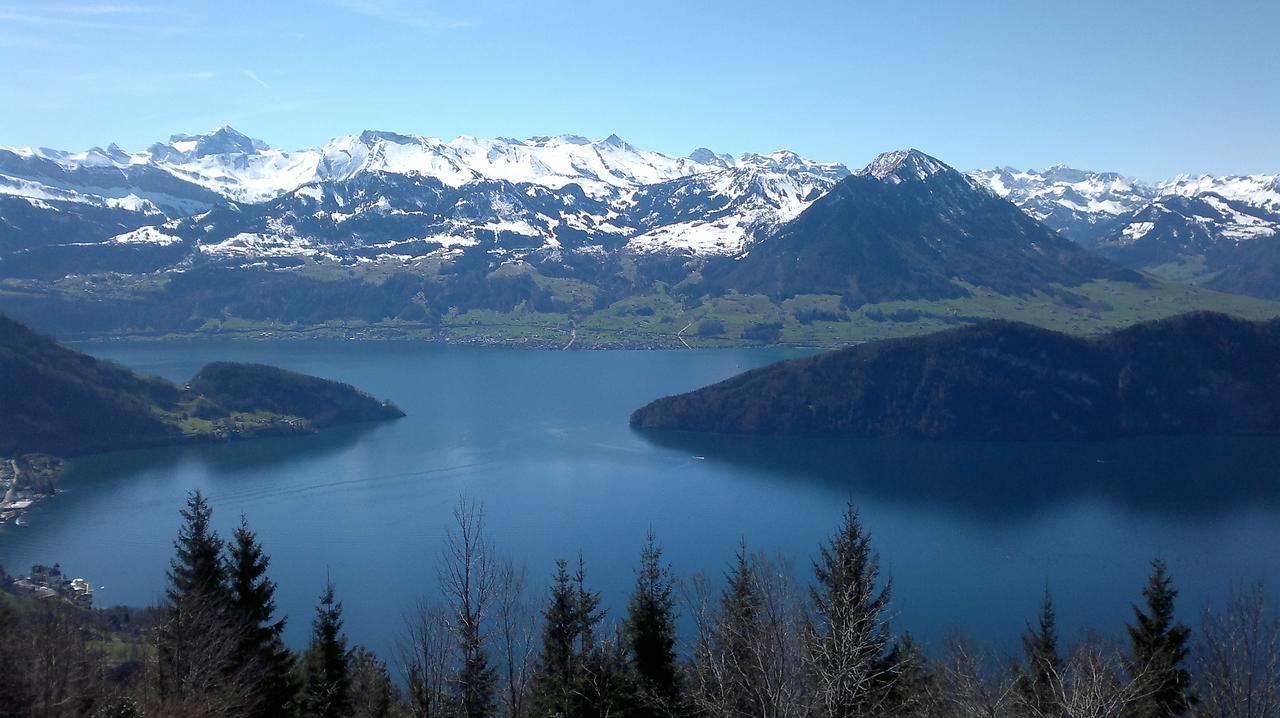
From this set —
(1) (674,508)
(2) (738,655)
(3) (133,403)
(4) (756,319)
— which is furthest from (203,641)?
(4) (756,319)

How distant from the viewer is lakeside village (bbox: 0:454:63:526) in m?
64.1

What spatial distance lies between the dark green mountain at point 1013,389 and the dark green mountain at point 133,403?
32319 millimetres

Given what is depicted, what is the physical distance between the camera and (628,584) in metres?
49.4

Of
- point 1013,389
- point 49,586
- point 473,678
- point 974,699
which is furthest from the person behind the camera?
point 1013,389

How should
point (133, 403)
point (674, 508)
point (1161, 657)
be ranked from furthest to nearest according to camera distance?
point (133, 403)
point (674, 508)
point (1161, 657)

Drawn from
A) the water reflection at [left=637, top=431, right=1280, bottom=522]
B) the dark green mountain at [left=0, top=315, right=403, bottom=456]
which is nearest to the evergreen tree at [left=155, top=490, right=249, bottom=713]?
the water reflection at [left=637, top=431, right=1280, bottom=522]

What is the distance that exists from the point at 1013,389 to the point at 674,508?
44.2 m

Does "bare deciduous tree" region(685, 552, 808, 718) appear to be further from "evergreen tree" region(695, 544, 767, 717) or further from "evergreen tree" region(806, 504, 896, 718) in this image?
"evergreen tree" region(806, 504, 896, 718)

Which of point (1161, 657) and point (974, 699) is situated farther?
point (1161, 657)

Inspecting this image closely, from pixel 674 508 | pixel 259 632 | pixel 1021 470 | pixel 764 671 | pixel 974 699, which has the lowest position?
pixel 674 508

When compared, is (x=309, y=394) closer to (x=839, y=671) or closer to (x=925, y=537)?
(x=925, y=537)

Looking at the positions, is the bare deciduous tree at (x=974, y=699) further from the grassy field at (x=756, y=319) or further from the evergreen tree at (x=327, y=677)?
the grassy field at (x=756, y=319)

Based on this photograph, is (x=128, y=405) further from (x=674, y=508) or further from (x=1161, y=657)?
(x=1161, y=657)

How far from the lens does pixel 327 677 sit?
20.8 metres
